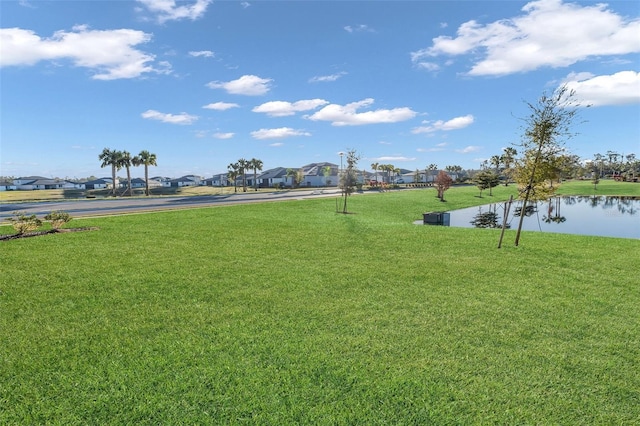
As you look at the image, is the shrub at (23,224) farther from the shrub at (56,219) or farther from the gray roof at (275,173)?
the gray roof at (275,173)

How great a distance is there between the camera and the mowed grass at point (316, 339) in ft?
14.4

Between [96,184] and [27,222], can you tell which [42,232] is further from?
[96,184]

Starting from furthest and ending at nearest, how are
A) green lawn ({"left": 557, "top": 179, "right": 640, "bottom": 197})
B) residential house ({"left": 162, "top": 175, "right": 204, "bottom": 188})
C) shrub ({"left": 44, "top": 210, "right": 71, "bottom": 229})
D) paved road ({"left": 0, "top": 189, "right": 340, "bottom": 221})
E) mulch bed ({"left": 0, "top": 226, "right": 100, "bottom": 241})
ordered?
residential house ({"left": 162, "top": 175, "right": 204, "bottom": 188}) → green lawn ({"left": 557, "top": 179, "right": 640, "bottom": 197}) → paved road ({"left": 0, "top": 189, "right": 340, "bottom": 221}) → shrub ({"left": 44, "top": 210, "right": 71, "bottom": 229}) → mulch bed ({"left": 0, "top": 226, "right": 100, "bottom": 241})

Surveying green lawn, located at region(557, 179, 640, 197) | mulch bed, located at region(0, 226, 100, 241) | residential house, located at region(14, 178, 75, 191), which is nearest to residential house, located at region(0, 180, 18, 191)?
residential house, located at region(14, 178, 75, 191)

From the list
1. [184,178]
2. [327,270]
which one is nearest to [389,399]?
[327,270]

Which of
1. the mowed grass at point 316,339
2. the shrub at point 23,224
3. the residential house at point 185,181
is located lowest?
the mowed grass at point 316,339

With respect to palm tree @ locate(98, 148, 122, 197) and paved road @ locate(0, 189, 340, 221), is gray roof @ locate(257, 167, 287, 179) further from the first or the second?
paved road @ locate(0, 189, 340, 221)

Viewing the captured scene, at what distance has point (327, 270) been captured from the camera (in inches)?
406

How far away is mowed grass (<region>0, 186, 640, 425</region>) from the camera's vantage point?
4379mm

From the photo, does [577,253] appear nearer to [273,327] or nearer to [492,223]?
[273,327]

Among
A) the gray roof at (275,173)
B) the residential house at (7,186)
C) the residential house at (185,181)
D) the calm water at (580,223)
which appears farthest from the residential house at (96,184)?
the calm water at (580,223)

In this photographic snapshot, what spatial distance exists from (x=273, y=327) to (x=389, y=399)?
2.63 m

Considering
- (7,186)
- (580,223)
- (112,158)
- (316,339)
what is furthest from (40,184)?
(316,339)

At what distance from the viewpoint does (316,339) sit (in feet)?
19.7
